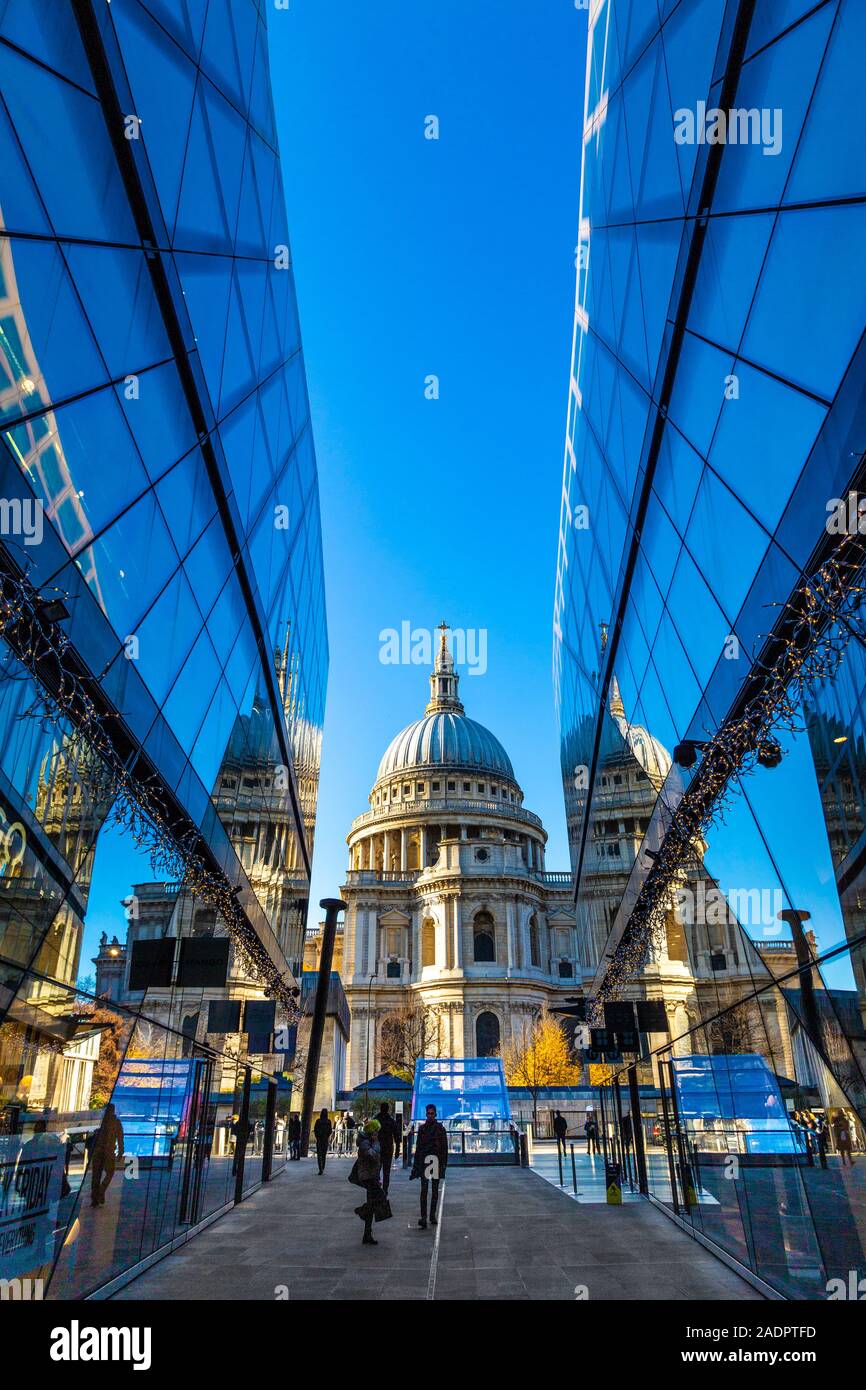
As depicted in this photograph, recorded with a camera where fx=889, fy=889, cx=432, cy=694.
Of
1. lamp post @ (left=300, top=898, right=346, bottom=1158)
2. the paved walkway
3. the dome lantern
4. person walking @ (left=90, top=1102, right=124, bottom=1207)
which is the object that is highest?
the dome lantern

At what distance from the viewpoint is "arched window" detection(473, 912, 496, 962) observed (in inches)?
3433

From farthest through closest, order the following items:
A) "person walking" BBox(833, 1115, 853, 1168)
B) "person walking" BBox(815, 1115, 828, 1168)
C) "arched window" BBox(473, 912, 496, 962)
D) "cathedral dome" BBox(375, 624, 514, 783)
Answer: "cathedral dome" BBox(375, 624, 514, 783) < "arched window" BBox(473, 912, 496, 962) < "person walking" BBox(815, 1115, 828, 1168) < "person walking" BBox(833, 1115, 853, 1168)

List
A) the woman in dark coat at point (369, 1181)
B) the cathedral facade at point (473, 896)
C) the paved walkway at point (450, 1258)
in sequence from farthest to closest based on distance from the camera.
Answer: the cathedral facade at point (473, 896) → the woman in dark coat at point (369, 1181) → the paved walkway at point (450, 1258)

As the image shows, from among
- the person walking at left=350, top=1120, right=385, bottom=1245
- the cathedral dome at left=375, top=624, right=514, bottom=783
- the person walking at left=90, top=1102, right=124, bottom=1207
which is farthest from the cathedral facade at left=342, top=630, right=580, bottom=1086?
the person walking at left=90, top=1102, right=124, bottom=1207

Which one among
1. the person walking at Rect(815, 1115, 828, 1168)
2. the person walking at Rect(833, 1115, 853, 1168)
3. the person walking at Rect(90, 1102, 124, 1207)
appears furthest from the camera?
the person walking at Rect(90, 1102, 124, 1207)

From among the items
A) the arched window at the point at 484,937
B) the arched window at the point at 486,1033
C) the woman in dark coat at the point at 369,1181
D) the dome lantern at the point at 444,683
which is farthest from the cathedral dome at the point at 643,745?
the dome lantern at the point at 444,683

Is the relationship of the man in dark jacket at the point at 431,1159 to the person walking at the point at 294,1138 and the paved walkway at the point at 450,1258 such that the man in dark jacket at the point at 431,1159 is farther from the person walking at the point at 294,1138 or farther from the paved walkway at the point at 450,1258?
the person walking at the point at 294,1138

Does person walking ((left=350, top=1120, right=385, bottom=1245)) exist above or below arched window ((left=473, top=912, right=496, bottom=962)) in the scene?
below

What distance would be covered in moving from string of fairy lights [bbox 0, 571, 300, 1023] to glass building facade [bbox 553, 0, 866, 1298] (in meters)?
6.38

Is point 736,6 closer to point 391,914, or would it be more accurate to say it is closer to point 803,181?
point 803,181

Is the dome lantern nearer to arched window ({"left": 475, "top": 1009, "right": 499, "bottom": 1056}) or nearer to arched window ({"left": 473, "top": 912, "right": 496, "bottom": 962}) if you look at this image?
arched window ({"left": 473, "top": 912, "right": 496, "bottom": 962})

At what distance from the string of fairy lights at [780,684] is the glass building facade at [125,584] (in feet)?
21.0

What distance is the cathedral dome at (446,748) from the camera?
117062 mm

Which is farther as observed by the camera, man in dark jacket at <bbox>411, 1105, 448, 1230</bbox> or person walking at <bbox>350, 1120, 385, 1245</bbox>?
man in dark jacket at <bbox>411, 1105, 448, 1230</bbox>
